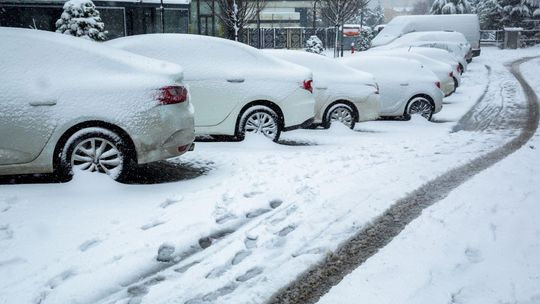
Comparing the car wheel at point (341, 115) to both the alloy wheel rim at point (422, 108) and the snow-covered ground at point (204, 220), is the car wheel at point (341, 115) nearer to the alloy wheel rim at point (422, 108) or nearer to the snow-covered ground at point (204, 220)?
the snow-covered ground at point (204, 220)

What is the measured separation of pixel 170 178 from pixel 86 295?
2.68 meters

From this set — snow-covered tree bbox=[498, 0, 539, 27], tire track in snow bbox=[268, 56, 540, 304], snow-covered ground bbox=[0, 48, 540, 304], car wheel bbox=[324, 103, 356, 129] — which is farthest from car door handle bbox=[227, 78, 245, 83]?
snow-covered tree bbox=[498, 0, 539, 27]

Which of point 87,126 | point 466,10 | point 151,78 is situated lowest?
point 87,126

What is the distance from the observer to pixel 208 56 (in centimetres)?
761

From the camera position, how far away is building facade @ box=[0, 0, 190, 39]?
73.2 feet

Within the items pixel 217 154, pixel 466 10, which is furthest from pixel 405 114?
pixel 466 10

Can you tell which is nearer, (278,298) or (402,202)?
(278,298)

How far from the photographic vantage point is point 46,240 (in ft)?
13.1

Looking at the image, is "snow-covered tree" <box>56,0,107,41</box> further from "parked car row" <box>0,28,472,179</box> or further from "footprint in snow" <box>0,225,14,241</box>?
"footprint in snow" <box>0,225,14,241</box>

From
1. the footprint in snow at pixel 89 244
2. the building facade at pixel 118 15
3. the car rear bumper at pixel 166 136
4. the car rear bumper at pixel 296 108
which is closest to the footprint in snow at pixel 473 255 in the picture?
the footprint in snow at pixel 89 244

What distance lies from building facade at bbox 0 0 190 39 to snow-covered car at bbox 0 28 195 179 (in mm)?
17597

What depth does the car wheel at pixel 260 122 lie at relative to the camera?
7660 millimetres

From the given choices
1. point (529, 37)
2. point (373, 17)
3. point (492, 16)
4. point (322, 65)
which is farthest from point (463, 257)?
point (373, 17)

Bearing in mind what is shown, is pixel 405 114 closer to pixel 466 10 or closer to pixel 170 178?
pixel 170 178
